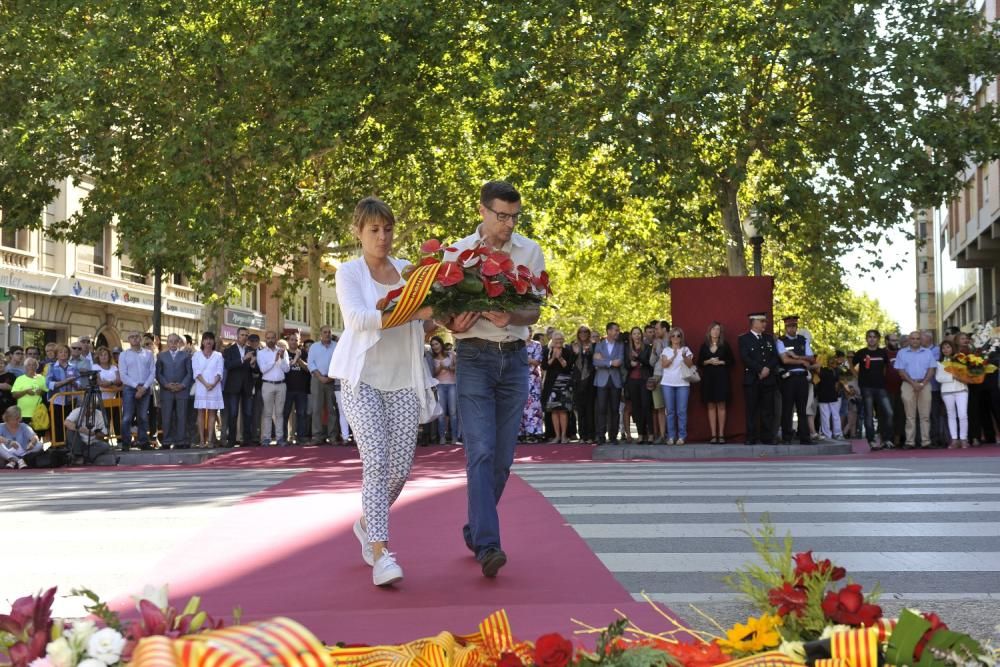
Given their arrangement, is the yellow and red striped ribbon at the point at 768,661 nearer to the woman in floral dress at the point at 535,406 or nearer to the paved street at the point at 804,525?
the paved street at the point at 804,525

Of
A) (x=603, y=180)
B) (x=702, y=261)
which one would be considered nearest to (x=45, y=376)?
(x=603, y=180)

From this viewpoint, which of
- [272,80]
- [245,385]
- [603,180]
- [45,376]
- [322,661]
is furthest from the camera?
[603,180]

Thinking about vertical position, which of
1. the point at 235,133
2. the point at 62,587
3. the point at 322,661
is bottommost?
the point at 62,587

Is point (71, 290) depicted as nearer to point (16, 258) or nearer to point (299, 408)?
point (16, 258)

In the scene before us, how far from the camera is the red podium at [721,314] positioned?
67.1ft

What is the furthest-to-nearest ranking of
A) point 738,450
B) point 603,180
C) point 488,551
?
point 603,180
point 738,450
point 488,551

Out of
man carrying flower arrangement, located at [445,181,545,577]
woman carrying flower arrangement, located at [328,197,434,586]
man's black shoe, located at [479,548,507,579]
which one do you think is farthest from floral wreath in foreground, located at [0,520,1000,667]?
woman carrying flower arrangement, located at [328,197,434,586]

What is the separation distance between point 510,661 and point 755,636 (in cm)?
74

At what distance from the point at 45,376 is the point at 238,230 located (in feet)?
25.3

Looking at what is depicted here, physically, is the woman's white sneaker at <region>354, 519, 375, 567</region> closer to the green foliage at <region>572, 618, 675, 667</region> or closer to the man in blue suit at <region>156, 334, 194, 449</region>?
the green foliage at <region>572, 618, 675, 667</region>

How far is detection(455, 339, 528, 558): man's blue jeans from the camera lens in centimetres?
689

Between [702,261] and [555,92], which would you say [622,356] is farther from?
[702,261]

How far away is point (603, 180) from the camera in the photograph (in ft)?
96.3

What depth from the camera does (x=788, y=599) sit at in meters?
3.37
